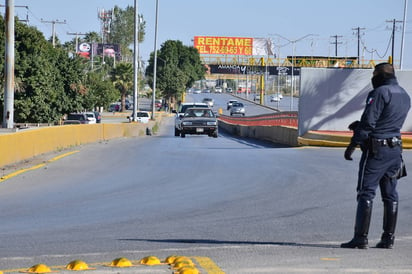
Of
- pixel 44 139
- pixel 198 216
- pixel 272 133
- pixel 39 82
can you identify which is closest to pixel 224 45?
pixel 39 82

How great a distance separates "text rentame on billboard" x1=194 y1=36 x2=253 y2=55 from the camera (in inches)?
5482

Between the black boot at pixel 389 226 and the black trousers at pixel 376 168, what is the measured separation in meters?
0.25

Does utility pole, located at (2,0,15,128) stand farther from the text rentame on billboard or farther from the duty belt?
the text rentame on billboard

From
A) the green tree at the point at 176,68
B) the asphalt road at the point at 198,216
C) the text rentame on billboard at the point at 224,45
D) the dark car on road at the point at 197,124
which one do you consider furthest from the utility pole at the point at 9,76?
the text rentame on billboard at the point at 224,45

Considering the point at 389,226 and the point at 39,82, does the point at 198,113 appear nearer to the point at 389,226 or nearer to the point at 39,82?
the point at 39,82

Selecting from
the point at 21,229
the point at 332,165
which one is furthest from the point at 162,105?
the point at 21,229

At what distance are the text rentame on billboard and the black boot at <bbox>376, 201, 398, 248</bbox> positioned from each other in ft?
429

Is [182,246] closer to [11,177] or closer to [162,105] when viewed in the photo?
[11,177]

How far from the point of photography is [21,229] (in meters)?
9.82

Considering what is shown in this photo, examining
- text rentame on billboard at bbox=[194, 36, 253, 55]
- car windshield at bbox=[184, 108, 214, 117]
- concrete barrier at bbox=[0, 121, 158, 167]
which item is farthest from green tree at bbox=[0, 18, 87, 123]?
text rentame on billboard at bbox=[194, 36, 253, 55]

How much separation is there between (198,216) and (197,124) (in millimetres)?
31169

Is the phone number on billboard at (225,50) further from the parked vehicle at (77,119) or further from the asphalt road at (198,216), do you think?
the asphalt road at (198,216)

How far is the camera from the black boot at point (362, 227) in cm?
817

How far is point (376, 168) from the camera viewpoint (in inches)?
322
